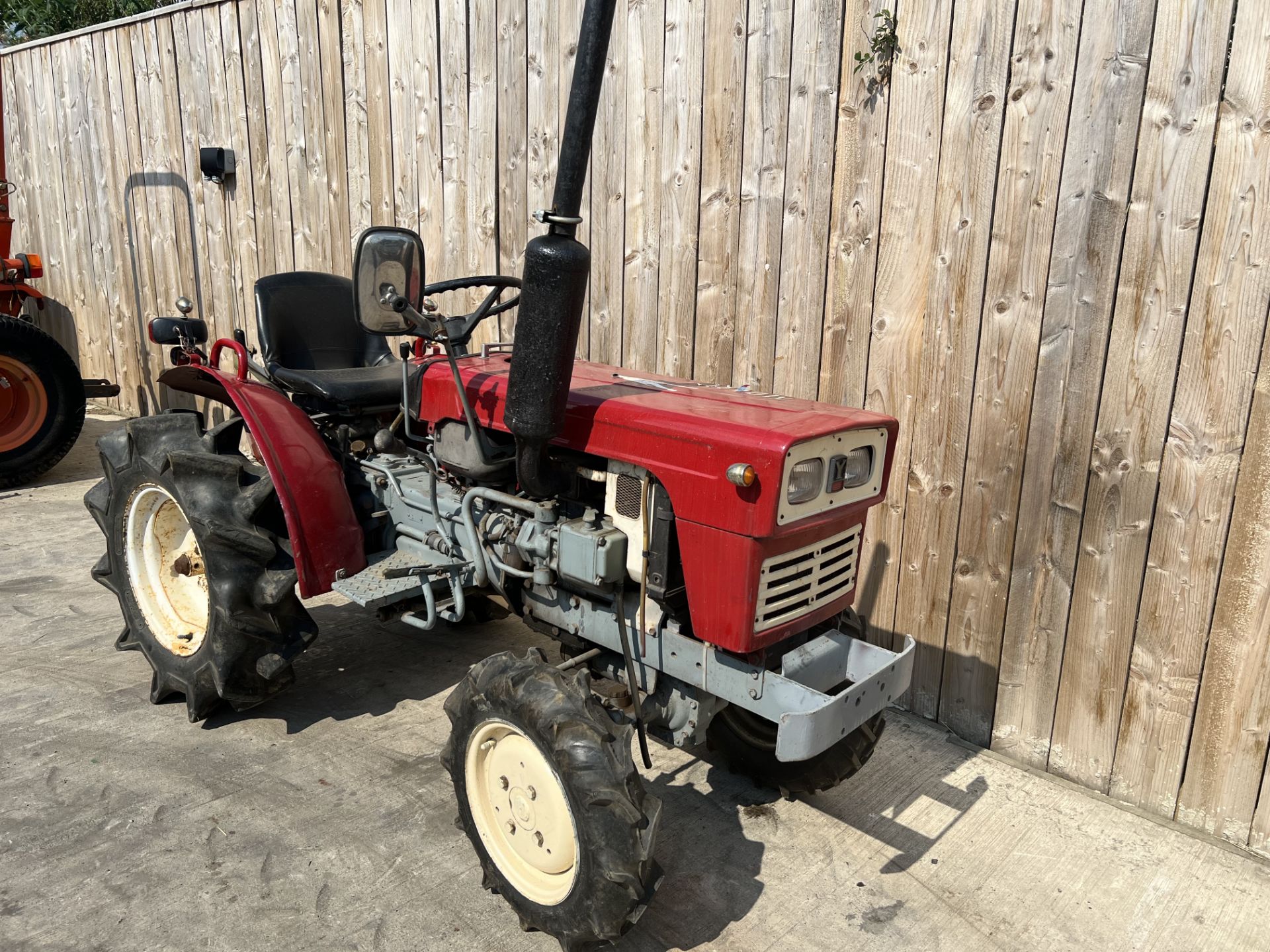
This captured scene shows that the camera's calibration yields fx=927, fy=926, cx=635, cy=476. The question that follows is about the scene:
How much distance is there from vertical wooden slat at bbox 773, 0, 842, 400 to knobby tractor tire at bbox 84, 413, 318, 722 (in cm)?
181

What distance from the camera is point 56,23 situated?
588 inches

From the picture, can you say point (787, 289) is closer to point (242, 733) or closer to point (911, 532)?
point (911, 532)

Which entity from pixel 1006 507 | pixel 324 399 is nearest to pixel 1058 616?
pixel 1006 507

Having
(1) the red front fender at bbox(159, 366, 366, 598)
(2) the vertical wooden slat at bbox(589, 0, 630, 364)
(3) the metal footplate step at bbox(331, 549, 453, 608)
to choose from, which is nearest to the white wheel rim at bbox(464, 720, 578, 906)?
(3) the metal footplate step at bbox(331, 549, 453, 608)

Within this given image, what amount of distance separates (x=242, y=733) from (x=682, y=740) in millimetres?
1471

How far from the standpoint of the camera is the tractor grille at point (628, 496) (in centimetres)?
224

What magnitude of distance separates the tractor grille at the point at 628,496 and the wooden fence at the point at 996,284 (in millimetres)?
1260

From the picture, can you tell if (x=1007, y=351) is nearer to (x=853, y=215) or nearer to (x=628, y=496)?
(x=853, y=215)

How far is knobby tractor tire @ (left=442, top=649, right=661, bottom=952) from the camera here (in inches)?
74.0

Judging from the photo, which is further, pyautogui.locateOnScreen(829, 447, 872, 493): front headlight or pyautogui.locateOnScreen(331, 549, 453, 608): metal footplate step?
pyautogui.locateOnScreen(331, 549, 453, 608): metal footplate step

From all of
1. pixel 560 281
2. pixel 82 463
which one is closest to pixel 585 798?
pixel 560 281

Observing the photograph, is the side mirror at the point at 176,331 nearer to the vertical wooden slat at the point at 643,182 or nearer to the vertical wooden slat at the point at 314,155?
the vertical wooden slat at the point at 314,155

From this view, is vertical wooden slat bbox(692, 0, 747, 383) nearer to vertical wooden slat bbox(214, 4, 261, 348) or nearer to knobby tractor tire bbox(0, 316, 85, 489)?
vertical wooden slat bbox(214, 4, 261, 348)

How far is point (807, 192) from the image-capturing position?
3.20 meters
